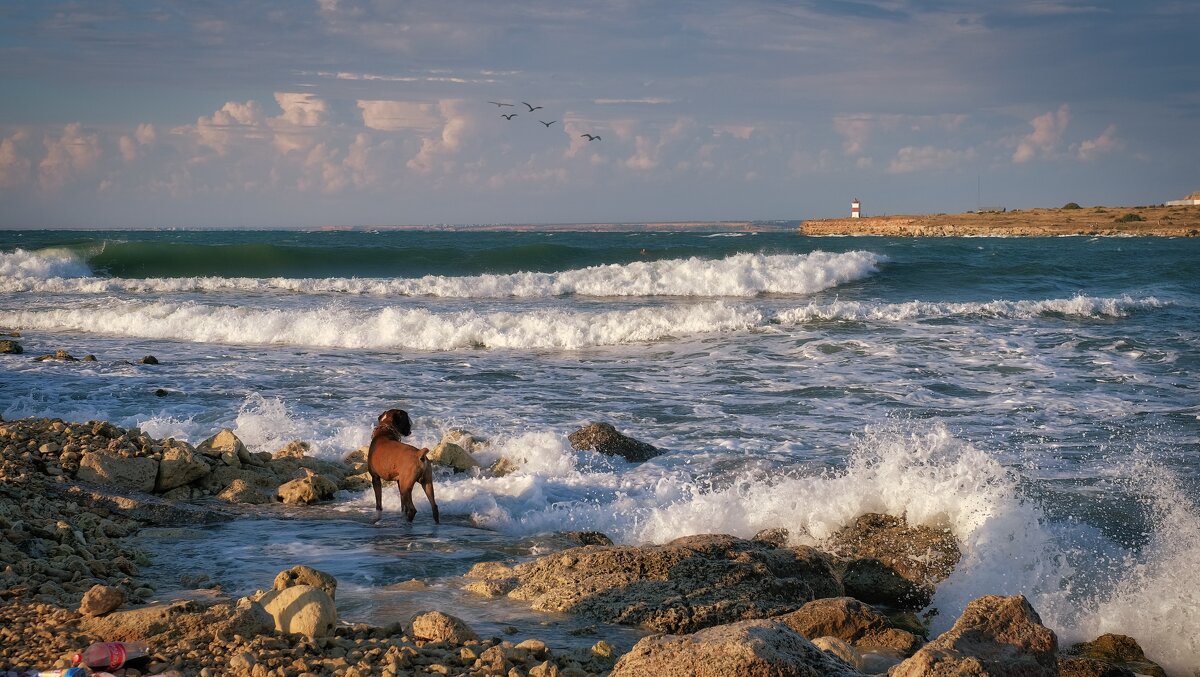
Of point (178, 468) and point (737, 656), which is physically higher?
point (737, 656)

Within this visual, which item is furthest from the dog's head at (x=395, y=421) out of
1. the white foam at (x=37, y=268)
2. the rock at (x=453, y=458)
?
the white foam at (x=37, y=268)

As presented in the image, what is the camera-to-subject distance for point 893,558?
6.45 meters

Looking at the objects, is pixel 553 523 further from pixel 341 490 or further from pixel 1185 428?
pixel 1185 428

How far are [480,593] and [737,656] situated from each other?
92.7 inches

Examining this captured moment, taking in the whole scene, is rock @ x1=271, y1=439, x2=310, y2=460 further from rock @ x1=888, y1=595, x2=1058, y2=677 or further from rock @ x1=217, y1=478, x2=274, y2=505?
rock @ x1=888, y1=595, x2=1058, y2=677

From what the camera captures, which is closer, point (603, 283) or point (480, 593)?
point (480, 593)

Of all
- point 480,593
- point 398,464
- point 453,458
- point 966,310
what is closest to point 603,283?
point 966,310

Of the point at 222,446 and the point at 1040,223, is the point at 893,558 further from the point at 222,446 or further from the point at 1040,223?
the point at 1040,223

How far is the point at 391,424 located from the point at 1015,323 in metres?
16.5

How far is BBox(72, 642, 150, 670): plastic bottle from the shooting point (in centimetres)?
370

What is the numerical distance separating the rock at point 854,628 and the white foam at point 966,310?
15.2 metres

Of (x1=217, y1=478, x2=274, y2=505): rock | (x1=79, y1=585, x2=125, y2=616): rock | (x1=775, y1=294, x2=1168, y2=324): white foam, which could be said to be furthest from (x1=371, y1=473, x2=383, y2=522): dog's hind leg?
(x1=775, y1=294, x2=1168, y2=324): white foam

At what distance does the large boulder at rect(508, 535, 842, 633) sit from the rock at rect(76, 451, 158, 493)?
367 centimetres

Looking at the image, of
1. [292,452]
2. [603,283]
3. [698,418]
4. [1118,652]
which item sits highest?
[603,283]
